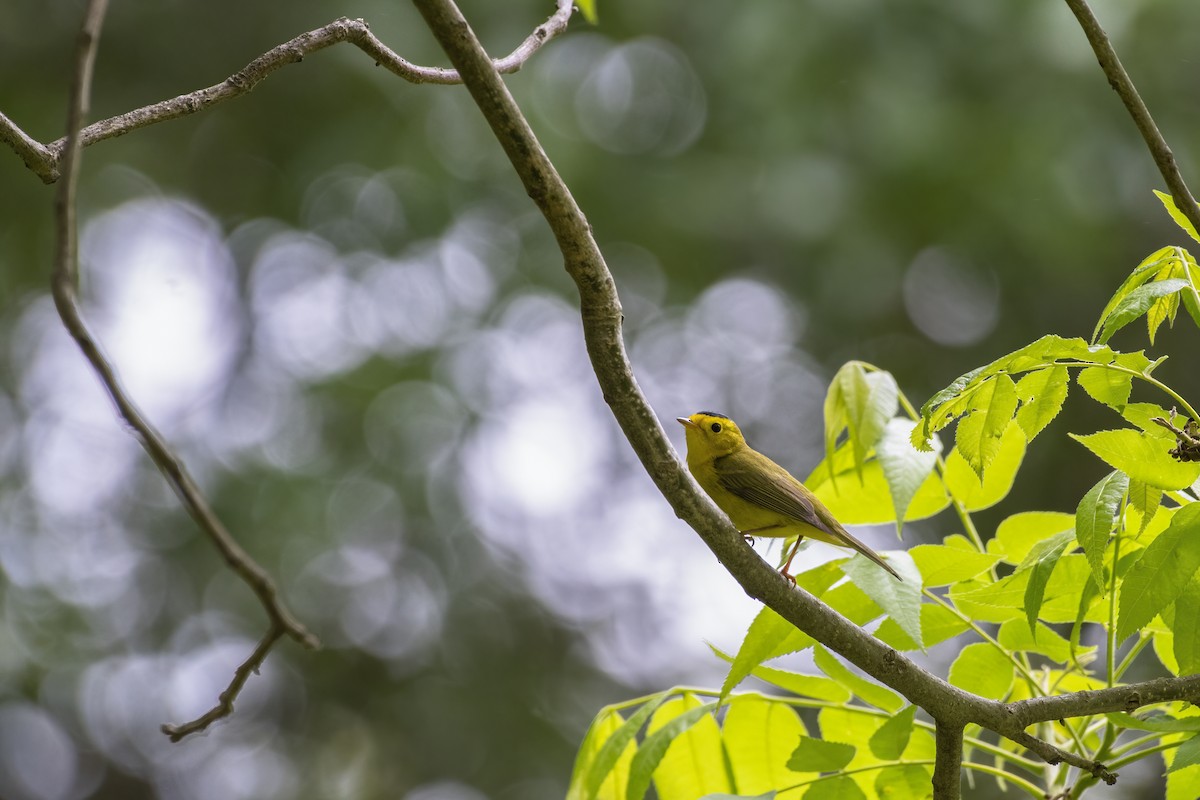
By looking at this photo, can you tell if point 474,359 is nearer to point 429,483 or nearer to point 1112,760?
point 429,483

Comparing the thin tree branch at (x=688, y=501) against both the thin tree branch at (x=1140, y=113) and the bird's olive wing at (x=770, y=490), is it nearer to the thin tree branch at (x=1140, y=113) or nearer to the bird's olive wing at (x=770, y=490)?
the thin tree branch at (x=1140, y=113)

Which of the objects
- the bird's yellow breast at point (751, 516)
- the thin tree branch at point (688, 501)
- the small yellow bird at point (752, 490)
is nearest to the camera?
the thin tree branch at point (688, 501)

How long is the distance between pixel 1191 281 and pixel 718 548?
1.04 metres

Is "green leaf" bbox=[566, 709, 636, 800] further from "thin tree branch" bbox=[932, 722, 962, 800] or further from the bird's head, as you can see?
the bird's head

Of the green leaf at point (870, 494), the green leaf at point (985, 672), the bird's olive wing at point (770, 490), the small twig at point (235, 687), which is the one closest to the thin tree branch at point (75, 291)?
the small twig at point (235, 687)

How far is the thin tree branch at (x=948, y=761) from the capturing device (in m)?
2.14

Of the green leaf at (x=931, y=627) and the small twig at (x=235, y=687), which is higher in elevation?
the small twig at (x=235, y=687)

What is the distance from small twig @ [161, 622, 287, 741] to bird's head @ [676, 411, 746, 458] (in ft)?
8.75

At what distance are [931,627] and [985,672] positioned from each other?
0.54ft

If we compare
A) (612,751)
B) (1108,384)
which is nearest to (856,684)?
(612,751)

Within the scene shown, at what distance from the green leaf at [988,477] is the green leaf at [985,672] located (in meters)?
0.40

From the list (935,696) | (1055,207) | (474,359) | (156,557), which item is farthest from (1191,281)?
(156,557)

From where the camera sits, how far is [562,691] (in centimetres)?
1044

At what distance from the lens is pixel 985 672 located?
8.06 feet
